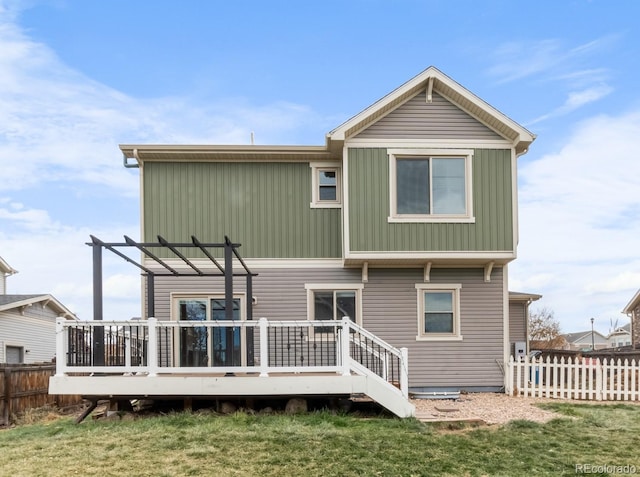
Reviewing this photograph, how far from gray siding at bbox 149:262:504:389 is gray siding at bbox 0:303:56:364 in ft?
36.5

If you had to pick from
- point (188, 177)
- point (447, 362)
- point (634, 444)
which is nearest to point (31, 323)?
point (188, 177)

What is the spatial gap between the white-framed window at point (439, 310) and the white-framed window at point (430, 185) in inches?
71.1

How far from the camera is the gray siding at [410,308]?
12594 mm

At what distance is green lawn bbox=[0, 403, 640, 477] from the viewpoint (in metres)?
6.19

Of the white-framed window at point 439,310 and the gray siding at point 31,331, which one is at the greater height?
the white-framed window at point 439,310

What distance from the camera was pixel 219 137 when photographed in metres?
13.5

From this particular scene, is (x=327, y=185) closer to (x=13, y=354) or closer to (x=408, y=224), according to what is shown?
(x=408, y=224)

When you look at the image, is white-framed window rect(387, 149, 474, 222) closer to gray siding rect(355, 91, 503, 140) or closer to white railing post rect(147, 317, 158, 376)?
gray siding rect(355, 91, 503, 140)

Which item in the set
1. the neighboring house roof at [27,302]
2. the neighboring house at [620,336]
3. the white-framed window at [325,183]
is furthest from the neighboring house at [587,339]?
the white-framed window at [325,183]

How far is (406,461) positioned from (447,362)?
648 centimetres

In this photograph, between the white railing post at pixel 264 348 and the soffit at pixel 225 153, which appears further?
the soffit at pixel 225 153

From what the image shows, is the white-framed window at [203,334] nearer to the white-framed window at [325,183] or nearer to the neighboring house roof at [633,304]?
the white-framed window at [325,183]

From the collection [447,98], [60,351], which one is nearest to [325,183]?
[447,98]

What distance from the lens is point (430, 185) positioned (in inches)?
481
